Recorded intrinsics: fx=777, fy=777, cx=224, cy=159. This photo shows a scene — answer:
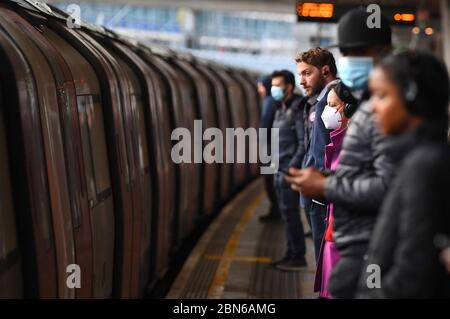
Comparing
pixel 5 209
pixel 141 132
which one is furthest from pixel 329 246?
pixel 141 132

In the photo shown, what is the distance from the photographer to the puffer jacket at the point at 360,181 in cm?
274

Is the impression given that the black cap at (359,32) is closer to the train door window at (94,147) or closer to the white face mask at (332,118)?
the white face mask at (332,118)

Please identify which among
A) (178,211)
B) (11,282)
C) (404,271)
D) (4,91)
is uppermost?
(4,91)

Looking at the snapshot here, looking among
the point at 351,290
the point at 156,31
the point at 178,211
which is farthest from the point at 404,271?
the point at 156,31

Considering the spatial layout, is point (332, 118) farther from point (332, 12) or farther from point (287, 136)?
point (332, 12)

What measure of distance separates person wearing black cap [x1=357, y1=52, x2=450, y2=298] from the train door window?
7.71 feet

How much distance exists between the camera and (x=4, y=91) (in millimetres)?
3262

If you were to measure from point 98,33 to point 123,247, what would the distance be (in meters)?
1.82

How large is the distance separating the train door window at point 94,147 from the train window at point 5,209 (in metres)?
1.05

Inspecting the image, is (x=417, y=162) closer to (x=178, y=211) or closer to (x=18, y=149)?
(x=18, y=149)

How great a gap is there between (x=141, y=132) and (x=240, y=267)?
2389mm

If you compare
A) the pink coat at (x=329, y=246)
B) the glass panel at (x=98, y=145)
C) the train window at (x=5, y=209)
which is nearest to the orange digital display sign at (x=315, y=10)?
the glass panel at (x=98, y=145)

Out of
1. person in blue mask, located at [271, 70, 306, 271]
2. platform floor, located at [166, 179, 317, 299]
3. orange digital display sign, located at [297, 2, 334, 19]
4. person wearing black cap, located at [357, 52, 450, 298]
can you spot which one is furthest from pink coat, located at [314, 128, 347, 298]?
orange digital display sign, located at [297, 2, 334, 19]

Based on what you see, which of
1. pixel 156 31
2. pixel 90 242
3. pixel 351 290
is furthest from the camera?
pixel 156 31
